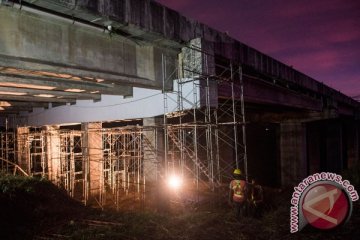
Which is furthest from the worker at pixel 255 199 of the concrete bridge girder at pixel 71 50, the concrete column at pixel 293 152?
the concrete column at pixel 293 152

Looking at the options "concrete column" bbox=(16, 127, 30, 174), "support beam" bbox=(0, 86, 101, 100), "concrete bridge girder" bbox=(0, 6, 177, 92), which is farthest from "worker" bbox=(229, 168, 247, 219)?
"concrete column" bbox=(16, 127, 30, 174)

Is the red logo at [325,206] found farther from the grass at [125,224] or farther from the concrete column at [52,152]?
the concrete column at [52,152]

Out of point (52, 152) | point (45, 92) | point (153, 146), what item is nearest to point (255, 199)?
point (153, 146)

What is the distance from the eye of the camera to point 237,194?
11.5 meters

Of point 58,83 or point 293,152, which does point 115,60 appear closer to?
point 58,83

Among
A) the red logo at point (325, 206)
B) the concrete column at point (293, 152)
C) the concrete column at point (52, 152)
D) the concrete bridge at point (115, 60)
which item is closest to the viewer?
the red logo at point (325, 206)

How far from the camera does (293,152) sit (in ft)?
99.8

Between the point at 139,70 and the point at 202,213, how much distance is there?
603 cm

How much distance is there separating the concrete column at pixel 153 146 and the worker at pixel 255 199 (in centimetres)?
528

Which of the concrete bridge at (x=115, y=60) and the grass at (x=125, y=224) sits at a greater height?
the concrete bridge at (x=115, y=60)

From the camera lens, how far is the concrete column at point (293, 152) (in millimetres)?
30062

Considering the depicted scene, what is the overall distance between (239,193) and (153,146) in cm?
610

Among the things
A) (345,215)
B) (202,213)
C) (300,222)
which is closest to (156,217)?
(202,213)

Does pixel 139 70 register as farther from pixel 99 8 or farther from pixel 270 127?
pixel 270 127
